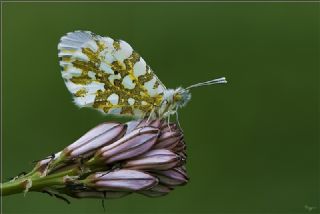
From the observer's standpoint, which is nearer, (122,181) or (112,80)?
(122,181)

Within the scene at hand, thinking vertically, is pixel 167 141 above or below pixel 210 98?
above

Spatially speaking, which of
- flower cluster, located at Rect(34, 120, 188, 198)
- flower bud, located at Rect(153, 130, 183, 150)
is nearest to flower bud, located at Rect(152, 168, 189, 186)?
flower cluster, located at Rect(34, 120, 188, 198)

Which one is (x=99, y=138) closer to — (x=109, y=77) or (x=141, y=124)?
(x=141, y=124)

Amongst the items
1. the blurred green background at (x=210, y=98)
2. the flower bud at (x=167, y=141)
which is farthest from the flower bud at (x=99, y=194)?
the blurred green background at (x=210, y=98)

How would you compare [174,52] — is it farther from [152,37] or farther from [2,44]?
[2,44]

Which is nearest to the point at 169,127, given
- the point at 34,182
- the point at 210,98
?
the point at 34,182

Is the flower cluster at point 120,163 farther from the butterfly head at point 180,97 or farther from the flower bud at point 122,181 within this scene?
the butterfly head at point 180,97
